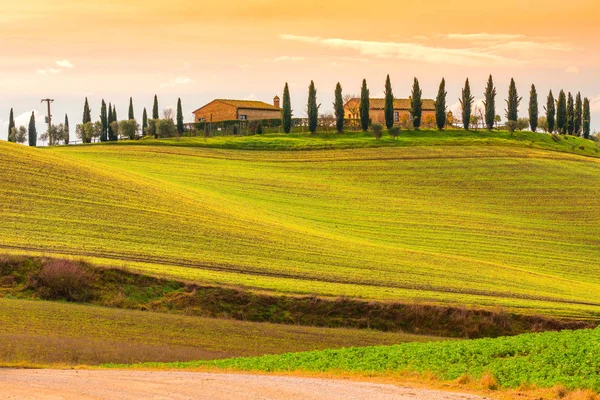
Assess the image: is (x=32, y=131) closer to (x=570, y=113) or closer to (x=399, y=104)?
(x=399, y=104)

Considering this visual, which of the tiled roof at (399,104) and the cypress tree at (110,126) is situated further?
the tiled roof at (399,104)

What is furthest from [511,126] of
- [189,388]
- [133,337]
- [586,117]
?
[189,388]

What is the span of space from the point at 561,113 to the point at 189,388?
137658mm

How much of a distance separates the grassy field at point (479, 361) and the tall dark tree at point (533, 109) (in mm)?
121404

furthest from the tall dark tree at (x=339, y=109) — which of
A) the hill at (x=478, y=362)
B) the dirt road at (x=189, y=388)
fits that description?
the dirt road at (x=189, y=388)

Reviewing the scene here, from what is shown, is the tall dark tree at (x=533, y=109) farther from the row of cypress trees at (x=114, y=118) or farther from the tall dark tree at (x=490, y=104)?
the row of cypress trees at (x=114, y=118)

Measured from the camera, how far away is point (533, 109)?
14625 cm

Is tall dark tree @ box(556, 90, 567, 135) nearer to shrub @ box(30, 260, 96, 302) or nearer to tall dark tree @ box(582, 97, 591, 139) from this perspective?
tall dark tree @ box(582, 97, 591, 139)

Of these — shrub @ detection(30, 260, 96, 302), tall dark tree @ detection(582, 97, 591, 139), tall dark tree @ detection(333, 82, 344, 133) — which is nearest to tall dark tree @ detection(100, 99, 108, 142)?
tall dark tree @ detection(333, 82, 344, 133)

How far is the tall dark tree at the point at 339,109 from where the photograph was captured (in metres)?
129

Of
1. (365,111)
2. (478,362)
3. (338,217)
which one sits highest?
(365,111)

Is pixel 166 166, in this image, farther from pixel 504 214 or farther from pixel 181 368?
pixel 181 368

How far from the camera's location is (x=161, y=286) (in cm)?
4122

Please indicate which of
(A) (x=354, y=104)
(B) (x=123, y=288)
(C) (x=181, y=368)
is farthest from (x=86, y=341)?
(A) (x=354, y=104)
